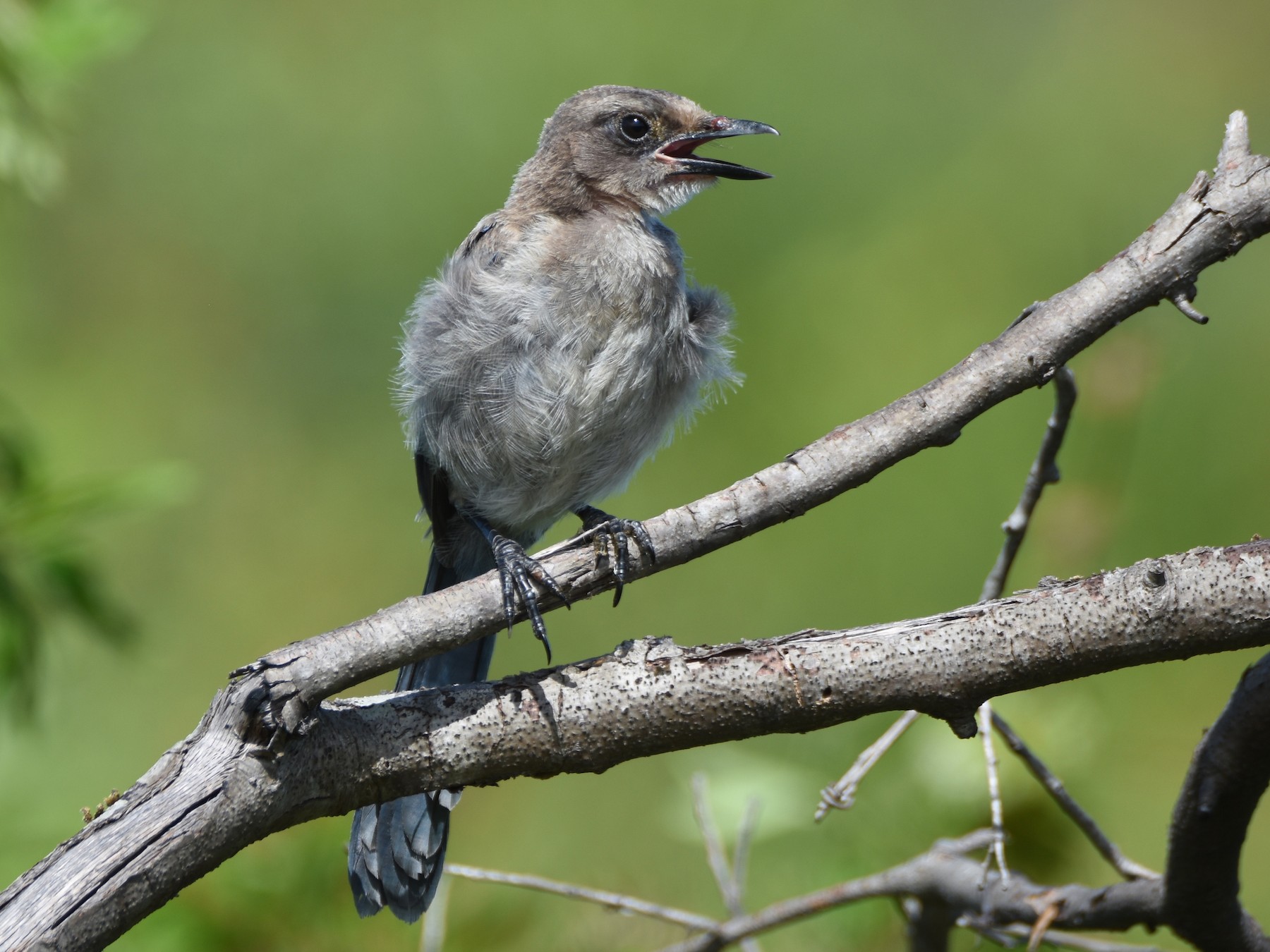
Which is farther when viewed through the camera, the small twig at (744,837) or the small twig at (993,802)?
the small twig at (744,837)

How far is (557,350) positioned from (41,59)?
1.48 metres

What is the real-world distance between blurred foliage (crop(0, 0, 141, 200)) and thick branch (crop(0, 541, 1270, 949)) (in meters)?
1.88

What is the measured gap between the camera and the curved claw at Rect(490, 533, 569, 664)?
2178mm

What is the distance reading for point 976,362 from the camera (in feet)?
7.18

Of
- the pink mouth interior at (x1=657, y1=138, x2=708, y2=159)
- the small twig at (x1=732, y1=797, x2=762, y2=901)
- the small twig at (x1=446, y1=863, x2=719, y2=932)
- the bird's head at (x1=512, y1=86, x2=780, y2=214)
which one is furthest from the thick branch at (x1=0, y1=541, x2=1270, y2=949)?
the pink mouth interior at (x1=657, y1=138, x2=708, y2=159)

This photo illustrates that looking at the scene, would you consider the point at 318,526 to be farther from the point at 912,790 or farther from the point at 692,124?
the point at 912,790

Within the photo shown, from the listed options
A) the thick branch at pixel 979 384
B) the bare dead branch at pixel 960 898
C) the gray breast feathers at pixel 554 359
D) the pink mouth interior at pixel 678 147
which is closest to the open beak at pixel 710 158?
the pink mouth interior at pixel 678 147

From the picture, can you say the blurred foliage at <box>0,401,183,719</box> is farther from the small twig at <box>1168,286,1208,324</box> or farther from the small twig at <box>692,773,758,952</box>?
the small twig at <box>1168,286,1208,324</box>

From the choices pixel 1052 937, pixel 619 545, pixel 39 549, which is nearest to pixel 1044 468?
pixel 619 545

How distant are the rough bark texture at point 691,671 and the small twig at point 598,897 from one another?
44 cm

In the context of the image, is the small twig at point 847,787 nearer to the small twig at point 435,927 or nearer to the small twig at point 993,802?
the small twig at point 993,802

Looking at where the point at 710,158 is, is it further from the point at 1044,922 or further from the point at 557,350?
the point at 1044,922

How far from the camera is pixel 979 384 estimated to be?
217 centimetres

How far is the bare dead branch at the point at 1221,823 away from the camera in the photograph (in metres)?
1.93
